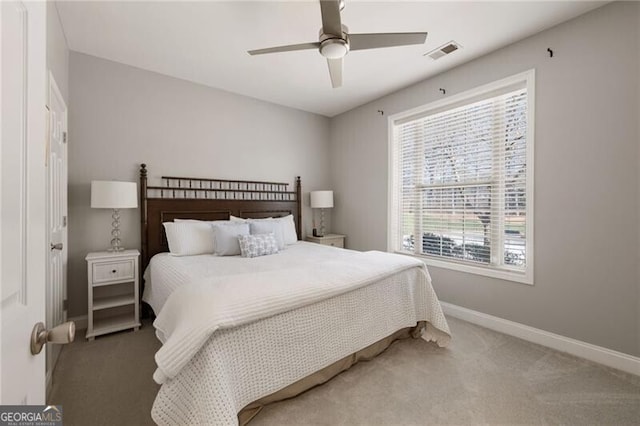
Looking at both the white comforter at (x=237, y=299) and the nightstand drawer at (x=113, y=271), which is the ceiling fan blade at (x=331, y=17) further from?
the nightstand drawer at (x=113, y=271)

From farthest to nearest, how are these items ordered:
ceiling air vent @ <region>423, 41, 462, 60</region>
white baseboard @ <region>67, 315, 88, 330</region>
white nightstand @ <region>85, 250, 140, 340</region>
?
1. white baseboard @ <region>67, 315, 88, 330</region>
2. ceiling air vent @ <region>423, 41, 462, 60</region>
3. white nightstand @ <region>85, 250, 140, 340</region>

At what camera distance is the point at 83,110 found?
2963mm

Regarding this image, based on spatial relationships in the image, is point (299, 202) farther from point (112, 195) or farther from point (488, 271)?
point (488, 271)

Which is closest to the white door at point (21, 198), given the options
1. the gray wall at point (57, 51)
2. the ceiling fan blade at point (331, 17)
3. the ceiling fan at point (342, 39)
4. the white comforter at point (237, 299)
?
the white comforter at point (237, 299)

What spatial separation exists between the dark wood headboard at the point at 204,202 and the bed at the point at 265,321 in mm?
75

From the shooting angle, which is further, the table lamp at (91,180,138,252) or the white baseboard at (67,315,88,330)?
the white baseboard at (67,315,88,330)

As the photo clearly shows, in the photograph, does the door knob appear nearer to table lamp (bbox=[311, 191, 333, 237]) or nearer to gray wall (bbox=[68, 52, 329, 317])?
gray wall (bbox=[68, 52, 329, 317])

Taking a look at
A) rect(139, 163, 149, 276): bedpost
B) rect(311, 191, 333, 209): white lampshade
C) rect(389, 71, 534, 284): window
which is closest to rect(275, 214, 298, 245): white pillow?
rect(311, 191, 333, 209): white lampshade

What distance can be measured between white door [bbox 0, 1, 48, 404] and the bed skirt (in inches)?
46.6

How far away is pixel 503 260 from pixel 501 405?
155 cm

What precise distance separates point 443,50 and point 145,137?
11.2 feet

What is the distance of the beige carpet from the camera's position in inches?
65.6

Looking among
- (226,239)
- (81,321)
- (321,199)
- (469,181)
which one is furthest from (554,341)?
(81,321)

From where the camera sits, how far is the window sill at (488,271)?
2687 millimetres
